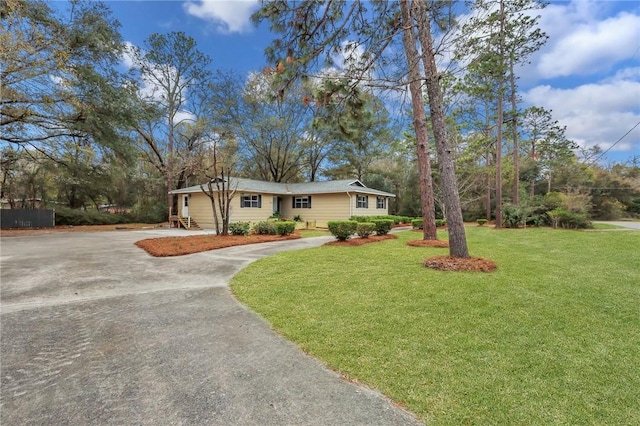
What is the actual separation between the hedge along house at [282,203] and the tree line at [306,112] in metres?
1.87

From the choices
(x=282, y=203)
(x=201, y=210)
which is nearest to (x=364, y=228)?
(x=282, y=203)

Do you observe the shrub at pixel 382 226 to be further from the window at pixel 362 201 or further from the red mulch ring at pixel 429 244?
the window at pixel 362 201

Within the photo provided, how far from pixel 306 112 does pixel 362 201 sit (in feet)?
26.8

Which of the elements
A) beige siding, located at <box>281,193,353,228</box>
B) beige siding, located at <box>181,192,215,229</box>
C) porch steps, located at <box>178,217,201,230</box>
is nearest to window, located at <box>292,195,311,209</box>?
beige siding, located at <box>281,193,353,228</box>

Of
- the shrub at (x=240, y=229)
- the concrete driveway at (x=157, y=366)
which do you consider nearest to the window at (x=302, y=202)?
the shrub at (x=240, y=229)

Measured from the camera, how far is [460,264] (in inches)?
231

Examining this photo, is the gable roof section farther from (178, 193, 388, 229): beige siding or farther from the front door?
the front door

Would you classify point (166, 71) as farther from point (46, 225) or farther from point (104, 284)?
point (104, 284)

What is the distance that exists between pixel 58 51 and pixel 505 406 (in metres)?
14.5

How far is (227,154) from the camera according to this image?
808 inches

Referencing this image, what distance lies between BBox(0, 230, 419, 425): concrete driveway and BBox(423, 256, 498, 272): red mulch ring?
3.93m

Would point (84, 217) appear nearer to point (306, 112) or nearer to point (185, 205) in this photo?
point (185, 205)

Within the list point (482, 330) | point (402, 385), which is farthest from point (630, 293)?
point (402, 385)

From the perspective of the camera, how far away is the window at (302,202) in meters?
21.1
